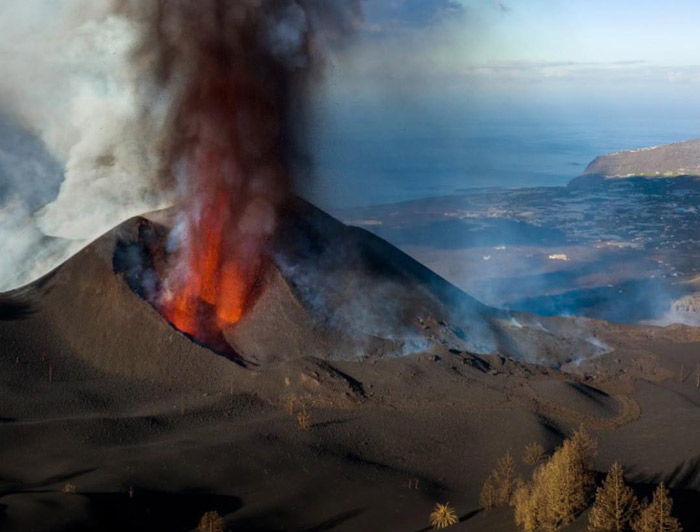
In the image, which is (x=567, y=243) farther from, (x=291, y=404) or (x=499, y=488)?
(x=499, y=488)

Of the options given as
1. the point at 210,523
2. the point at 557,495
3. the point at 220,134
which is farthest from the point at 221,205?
the point at 557,495

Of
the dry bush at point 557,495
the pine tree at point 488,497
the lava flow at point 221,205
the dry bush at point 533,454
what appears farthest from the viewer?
the lava flow at point 221,205

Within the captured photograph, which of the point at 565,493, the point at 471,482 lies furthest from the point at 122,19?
the point at 565,493

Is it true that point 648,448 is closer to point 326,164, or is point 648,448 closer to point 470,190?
point 326,164

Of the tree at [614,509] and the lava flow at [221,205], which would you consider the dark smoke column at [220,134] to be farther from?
the tree at [614,509]

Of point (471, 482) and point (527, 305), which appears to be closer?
point (471, 482)

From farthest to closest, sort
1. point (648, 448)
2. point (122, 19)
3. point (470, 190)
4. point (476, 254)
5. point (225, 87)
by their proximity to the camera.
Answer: point (470, 190), point (476, 254), point (122, 19), point (225, 87), point (648, 448)

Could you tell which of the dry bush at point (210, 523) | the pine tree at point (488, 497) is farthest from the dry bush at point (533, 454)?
the dry bush at point (210, 523)
